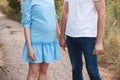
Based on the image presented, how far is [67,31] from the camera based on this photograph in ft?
14.3

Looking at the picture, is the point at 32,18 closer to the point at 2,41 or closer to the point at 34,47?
the point at 34,47

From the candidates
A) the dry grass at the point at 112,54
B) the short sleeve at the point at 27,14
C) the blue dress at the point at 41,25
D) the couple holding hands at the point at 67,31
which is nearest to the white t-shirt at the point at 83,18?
the couple holding hands at the point at 67,31

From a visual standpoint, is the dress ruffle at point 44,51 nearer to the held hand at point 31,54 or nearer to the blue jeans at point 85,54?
the held hand at point 31,54

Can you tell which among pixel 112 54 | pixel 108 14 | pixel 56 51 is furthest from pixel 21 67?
pixel 108 14

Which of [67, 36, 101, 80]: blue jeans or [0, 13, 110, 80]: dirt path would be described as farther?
[0, 13, 110, 80]: dirt path

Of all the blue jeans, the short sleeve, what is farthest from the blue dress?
the blue jeans

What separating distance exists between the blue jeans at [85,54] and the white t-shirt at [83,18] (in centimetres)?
7

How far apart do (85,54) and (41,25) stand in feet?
1.95

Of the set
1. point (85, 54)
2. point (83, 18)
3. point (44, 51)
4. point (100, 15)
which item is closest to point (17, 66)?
point (44, 51)

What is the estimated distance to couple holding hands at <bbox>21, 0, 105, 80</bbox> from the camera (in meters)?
4.12

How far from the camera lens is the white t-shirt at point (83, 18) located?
4.12m

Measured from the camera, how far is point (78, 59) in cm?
446

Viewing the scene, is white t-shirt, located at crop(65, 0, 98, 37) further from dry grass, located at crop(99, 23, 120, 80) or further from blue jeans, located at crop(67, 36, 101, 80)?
dry grass, located at crop(99, 23, 120, 80)

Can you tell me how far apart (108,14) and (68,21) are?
19.6 feet
